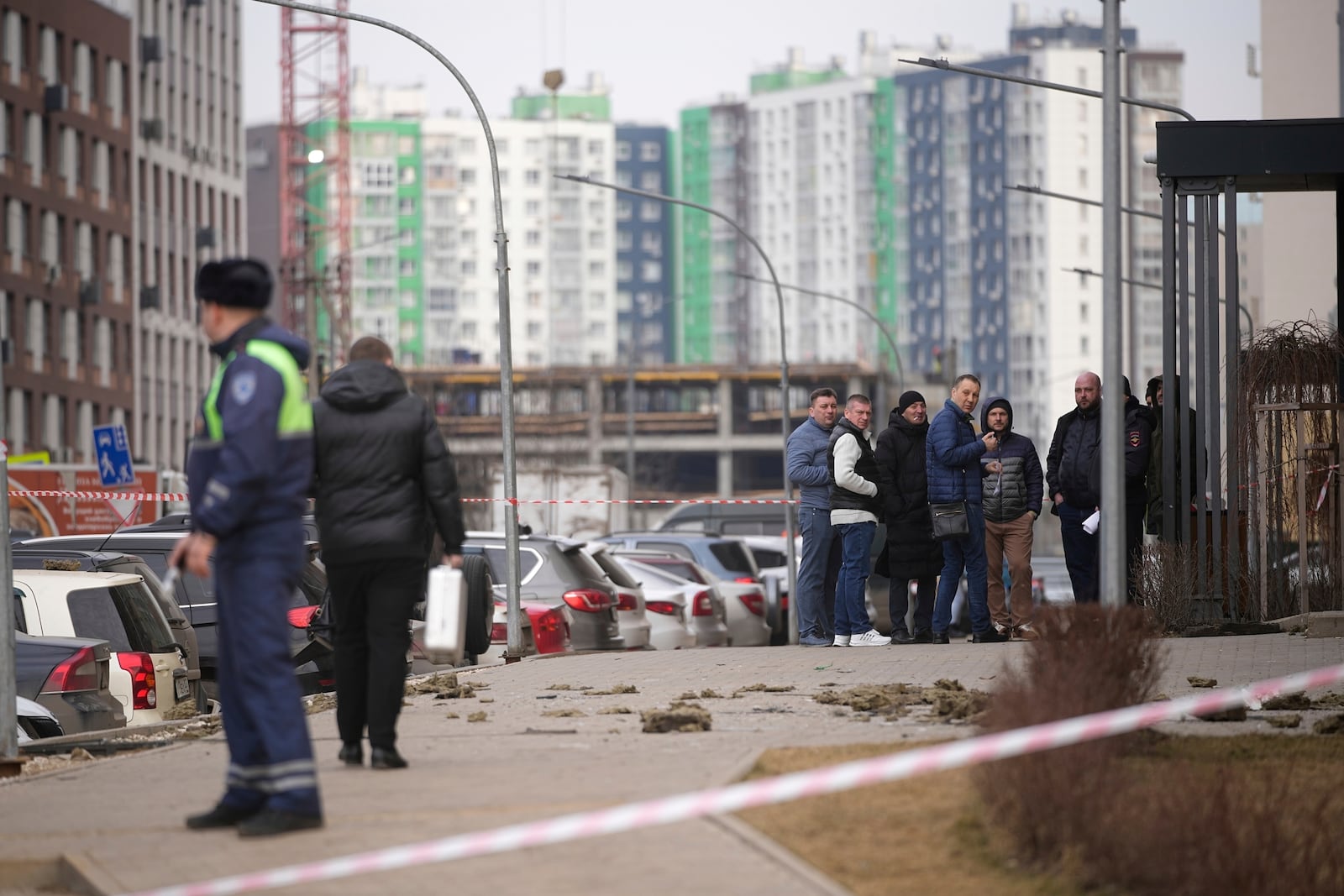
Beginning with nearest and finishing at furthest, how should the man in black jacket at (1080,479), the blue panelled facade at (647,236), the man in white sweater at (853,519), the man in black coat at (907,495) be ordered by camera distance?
1. the man in black jacket at (1080,479)
2. the man in white sweater at (853,519)
3. the man in black coat at (907,495)
4. the blue panelled facade at (647,236)

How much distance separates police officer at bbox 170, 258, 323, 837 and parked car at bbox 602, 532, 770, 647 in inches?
719

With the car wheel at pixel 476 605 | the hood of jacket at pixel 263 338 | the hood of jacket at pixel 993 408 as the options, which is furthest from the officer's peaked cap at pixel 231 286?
the hood of jacket at pixel 993 408

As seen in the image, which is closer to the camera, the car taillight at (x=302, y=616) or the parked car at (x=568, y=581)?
the car taillight at (x=302, y=616)

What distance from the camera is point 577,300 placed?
186m

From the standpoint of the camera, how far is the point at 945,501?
56.7 feet

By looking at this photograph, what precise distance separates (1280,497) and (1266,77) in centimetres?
6446

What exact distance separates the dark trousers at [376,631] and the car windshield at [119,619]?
4.31 m

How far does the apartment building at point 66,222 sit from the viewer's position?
70.5 m

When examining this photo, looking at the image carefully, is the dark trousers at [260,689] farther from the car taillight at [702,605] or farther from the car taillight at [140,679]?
the car taillight at [702,605]

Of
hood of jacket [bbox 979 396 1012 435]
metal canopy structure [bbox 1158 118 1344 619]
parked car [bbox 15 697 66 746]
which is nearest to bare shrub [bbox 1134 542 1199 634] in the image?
metal canopy structure [bbox 1158 118 1344 619]

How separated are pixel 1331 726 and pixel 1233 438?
24.8 feet

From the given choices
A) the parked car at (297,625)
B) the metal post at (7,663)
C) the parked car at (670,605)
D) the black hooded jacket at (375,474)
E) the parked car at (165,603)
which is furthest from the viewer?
the parked car at (670,605)

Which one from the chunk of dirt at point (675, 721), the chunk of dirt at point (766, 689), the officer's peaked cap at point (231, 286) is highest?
the officer's peaked cap at point (231, 286)

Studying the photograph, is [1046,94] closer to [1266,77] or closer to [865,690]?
[1266,77]
